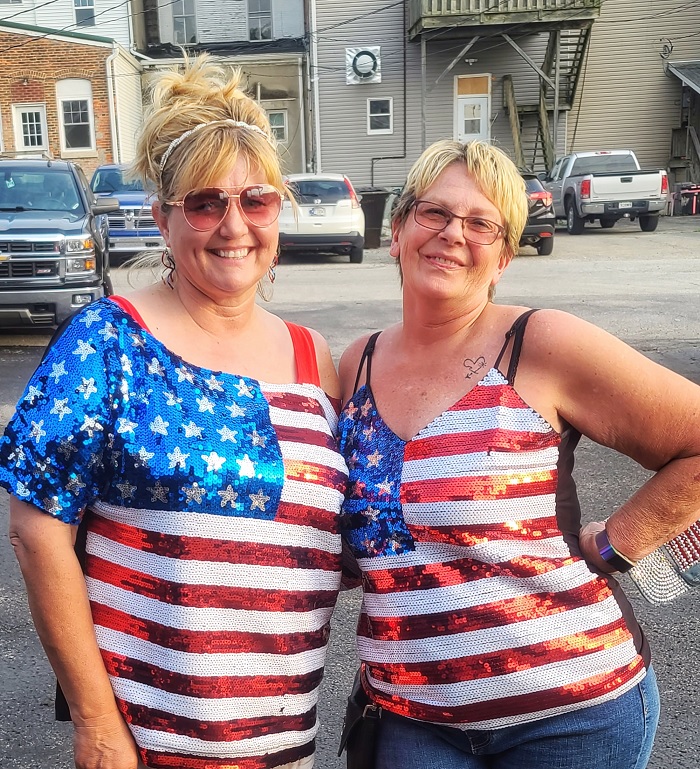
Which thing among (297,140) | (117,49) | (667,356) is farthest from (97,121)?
(667,356)

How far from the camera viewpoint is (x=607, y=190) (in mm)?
21609

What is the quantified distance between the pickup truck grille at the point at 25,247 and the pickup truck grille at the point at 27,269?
0.45ft

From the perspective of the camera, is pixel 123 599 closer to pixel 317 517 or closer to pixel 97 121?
pixel 317 517

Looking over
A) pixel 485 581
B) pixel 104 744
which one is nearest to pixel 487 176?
pixel 485 581

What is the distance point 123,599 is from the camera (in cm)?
174

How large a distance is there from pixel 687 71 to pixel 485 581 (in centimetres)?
3004

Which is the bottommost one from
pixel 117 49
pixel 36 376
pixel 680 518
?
pixel 680 518

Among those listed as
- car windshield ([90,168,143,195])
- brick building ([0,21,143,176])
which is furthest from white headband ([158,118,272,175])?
brick building ([0,21,143,176])

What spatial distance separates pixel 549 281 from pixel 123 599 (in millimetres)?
13226

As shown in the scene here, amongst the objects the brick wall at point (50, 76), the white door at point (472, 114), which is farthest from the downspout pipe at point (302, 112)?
the brick wall at point (50, 76)

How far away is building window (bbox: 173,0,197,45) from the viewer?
30266mm

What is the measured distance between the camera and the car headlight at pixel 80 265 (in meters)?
9.80

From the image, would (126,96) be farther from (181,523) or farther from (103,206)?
(181,523)

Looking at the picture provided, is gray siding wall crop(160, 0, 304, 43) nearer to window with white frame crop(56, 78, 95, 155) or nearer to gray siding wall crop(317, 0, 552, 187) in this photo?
gray siding wall crop(317, 0, 552, 187)
